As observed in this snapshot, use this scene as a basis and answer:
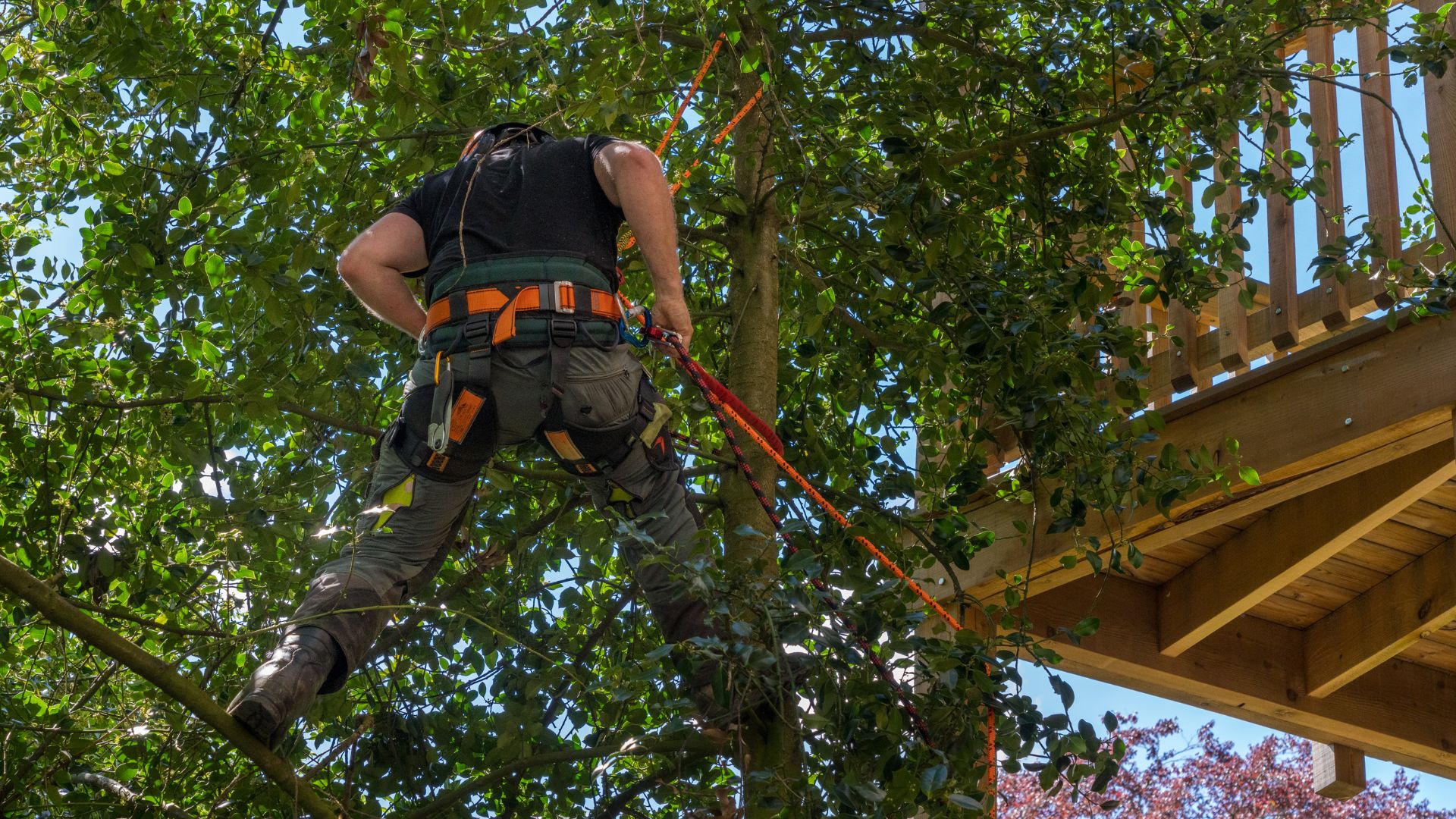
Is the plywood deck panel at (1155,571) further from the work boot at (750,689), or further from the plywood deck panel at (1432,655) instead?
the work boot at (750,689)

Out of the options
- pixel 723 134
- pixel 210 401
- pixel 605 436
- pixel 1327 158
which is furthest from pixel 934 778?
pixel 1327 158

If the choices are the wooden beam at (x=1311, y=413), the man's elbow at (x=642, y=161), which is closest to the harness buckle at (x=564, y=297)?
the man's elbow at (x=642, y=161)

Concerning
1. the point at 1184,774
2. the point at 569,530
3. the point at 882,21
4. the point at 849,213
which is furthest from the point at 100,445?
the point at 1184,774

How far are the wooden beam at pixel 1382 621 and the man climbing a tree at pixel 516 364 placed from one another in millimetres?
2955

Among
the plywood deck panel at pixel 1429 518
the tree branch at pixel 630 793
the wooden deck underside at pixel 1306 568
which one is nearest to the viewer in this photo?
the tree branch at pixel 630 793

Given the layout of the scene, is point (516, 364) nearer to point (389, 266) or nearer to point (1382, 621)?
point (389, 266)

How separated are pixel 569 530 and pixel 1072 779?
6.39ft

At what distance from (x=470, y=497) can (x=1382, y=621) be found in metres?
3.45

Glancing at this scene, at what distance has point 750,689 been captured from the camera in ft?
9.77

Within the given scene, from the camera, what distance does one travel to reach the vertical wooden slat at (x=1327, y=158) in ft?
14.1

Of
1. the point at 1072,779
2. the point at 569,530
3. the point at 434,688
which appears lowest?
the point at 1072,779

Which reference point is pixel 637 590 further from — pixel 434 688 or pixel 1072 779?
pixel 1072 779

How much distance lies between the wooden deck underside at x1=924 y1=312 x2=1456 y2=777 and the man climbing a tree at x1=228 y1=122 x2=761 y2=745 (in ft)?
4.16

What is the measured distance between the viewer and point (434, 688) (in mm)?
4305
